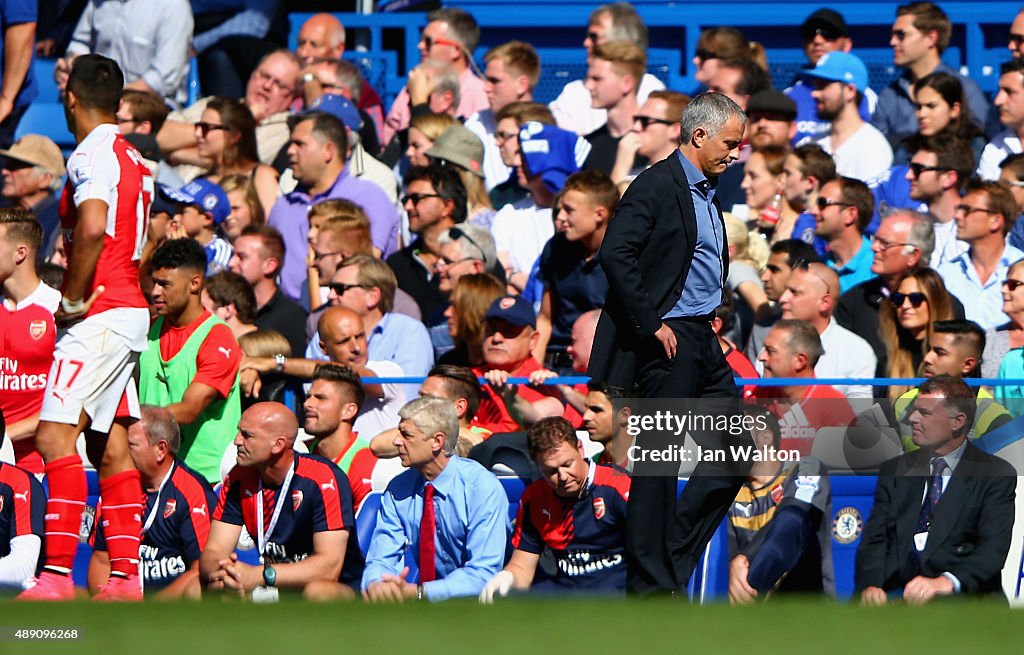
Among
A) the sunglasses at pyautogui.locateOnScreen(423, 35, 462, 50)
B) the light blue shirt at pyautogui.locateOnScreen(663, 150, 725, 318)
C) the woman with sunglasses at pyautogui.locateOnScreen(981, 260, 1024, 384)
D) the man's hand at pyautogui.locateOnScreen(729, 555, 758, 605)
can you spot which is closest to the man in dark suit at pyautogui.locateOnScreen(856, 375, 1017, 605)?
the man's hand at pyautogui.locateOnScreen(729, 555, 758, 605)

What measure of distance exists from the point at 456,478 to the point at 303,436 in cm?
127

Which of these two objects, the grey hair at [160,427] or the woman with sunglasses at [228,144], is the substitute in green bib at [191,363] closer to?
the grey hair at [160,427]

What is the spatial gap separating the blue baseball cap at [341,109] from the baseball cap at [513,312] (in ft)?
8.92

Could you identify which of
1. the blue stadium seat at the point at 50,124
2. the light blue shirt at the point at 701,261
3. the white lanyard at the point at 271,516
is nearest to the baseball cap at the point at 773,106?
the light blue shirt at the point at 701,261

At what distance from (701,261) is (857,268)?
3.20m

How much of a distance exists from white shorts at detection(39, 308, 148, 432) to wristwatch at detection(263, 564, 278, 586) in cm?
85

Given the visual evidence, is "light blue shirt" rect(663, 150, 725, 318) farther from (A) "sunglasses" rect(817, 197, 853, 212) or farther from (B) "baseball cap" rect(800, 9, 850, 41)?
(B) "baseball cap" rect(800, 9, 850, 41)

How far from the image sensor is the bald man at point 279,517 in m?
7.07

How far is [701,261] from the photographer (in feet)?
20.0

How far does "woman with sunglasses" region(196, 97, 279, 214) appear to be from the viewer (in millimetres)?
10523

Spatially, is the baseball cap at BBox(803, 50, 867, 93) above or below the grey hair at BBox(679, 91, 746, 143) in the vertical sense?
above

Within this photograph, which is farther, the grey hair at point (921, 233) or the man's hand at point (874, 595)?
the grey hair at point (921, 233)

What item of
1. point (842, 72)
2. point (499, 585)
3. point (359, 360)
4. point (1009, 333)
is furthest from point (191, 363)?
point (842, 72)

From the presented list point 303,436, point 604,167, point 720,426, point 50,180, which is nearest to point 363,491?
point 303,436
